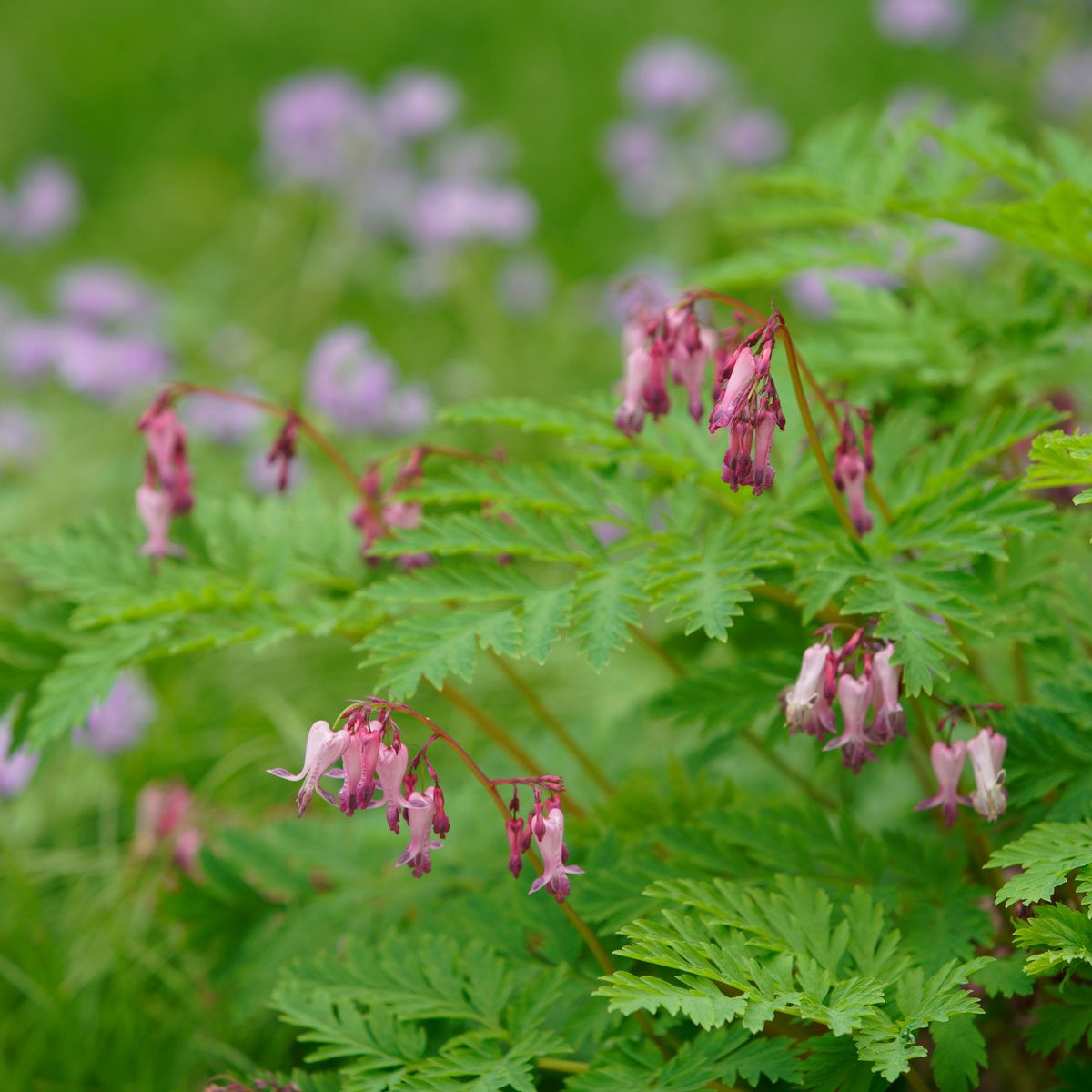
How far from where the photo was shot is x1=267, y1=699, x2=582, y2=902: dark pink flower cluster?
1.89 m

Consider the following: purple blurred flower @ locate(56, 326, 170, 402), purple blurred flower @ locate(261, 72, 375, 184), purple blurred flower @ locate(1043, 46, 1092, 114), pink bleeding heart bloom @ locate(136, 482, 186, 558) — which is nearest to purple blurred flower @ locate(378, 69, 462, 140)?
purple blurred flower @ locate(261, 72, 375, 184)

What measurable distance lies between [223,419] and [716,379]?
2990 millimetres

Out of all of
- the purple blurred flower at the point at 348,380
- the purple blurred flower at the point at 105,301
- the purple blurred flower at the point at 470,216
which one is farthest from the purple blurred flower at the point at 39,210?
the purple blurred flower at the point at 348,380

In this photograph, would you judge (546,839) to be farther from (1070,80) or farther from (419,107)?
(1070,80)

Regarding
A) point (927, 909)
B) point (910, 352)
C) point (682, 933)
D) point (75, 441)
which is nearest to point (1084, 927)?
point (927, 909)

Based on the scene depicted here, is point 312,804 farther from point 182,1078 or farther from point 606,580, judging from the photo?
point 606,580

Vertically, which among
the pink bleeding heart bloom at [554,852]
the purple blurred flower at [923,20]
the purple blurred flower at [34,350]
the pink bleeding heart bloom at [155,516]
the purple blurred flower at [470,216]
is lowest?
the pink bleeding heart bloom at [554,852]

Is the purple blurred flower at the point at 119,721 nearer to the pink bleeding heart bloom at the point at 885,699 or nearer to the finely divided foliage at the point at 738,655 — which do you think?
the finely divided foliage at the point at 738,655

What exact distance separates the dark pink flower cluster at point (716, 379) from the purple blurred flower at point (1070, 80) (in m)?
4.12

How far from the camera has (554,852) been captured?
1949 millimetres

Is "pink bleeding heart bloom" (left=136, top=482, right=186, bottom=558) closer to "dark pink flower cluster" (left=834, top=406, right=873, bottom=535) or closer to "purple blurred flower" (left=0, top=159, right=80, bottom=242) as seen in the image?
"dark pink flower cluster" (left=834, top=406, right=873, bottom=535)

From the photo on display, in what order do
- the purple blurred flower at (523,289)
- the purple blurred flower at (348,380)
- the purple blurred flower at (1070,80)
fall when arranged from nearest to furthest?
the purple blurred flower at (348,380), the purple blurred flower at (1070,80), the purple blurred flower at (523,289)

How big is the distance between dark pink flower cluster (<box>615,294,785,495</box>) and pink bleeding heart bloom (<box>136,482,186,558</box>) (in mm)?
887

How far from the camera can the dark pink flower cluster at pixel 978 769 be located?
1.99 meters
